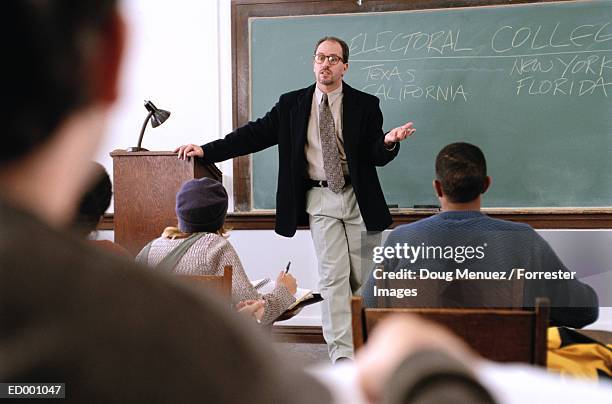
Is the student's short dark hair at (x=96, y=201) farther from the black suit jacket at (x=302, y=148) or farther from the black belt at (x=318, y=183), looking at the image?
the black belt at (x=318, y=183)

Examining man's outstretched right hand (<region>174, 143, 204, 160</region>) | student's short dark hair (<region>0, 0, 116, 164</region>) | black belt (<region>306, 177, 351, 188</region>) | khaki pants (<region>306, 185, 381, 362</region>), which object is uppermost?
man's outstretched right hand (<region>174, 143, 204, 160</region>)

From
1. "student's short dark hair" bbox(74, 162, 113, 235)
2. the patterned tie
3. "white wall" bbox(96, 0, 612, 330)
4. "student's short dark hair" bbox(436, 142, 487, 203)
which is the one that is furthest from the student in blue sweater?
"white wall" bbox(96, 0, 612, 330)

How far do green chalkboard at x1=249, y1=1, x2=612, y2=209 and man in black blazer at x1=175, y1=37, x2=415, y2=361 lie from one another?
35.4 inches

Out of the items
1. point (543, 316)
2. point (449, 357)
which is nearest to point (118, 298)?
point (449, 357)

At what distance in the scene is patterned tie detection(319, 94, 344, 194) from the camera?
332 cm

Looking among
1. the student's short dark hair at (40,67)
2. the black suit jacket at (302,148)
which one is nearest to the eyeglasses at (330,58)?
the black suit jacket at (302,148)

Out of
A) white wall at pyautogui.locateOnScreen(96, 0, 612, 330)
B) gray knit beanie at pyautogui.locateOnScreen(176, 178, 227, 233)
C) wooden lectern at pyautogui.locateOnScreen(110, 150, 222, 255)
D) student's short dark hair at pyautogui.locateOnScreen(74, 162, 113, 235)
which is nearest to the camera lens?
student's short dark hair at pyautogui.locateOnScreen(74, 162, 113, 235)

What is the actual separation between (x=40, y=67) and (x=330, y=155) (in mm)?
3133

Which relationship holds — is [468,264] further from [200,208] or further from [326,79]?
[326,79]

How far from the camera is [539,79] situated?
4.18m

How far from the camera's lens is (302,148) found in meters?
3.43

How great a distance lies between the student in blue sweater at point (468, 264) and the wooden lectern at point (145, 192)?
4.60 ft

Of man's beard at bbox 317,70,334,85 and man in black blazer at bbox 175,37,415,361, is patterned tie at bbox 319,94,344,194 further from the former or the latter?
man's beard at bbox 317,70,334,85

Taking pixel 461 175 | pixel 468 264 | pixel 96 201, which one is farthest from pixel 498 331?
pixel 96 201
